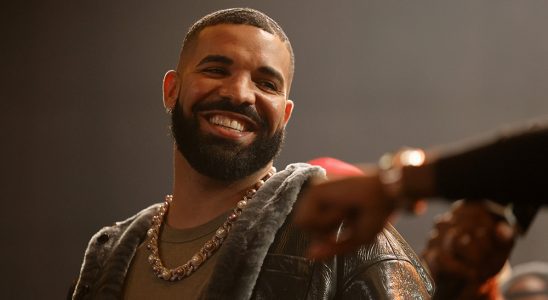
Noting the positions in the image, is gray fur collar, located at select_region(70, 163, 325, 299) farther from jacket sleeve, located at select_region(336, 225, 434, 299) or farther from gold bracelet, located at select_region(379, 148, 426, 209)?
gold bracelet, located at select_region(379, 148, 426, 209)

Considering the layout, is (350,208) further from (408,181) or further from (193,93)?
(193,93)

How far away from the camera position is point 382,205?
854 mm

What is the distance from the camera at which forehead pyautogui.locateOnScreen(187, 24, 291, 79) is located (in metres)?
1.84

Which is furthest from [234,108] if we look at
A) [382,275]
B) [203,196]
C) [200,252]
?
[382,275]

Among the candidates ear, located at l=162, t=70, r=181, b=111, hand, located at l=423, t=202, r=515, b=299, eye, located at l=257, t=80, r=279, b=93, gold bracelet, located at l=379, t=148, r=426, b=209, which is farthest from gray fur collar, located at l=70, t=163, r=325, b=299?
gold bracelet, located at l=379, t=148, r=426, b=209

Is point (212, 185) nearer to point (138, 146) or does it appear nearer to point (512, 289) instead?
point (512, 289)

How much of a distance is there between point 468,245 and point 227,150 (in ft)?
3.08

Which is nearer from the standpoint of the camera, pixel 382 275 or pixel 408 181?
pixel 408 181

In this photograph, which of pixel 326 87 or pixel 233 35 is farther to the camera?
pixel 326 87

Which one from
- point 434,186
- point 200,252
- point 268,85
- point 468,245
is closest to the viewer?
point 434,186

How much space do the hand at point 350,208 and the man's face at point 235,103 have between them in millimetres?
963

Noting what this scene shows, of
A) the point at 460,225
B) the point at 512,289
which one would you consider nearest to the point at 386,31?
the point at 512,289

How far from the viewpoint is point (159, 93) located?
364 cm

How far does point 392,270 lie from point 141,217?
0.75 meters
